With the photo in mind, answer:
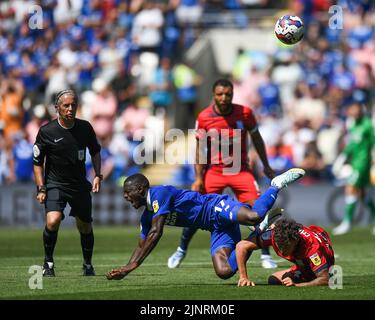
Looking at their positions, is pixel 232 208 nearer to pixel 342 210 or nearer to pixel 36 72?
pixel 342 210

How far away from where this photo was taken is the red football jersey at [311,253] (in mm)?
12148

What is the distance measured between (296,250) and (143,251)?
1.74 m

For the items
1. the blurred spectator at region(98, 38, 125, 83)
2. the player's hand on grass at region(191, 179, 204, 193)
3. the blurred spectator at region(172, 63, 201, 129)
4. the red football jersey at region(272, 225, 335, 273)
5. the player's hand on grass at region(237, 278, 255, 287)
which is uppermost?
the blurred spectator at region(98, 38, 125, 83)

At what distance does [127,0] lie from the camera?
32156mm

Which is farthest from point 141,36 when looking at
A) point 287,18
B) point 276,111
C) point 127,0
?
point 287,18

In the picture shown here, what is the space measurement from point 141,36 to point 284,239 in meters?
19.0

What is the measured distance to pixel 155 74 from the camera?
29422 millimetres

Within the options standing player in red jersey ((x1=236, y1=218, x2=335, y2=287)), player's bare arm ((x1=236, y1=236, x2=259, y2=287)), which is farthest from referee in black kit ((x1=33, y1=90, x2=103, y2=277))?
standing player in red jersey ((x1=236, y1=218, x2=335, y2=287))

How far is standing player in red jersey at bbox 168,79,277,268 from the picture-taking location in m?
15.9

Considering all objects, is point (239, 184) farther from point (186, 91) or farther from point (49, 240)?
point (186, 91)

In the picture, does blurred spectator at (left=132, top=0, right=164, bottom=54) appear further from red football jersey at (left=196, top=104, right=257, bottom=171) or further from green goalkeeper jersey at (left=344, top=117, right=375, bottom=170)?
red football jersey at (left=196, top=104, right=257, bottom=171)

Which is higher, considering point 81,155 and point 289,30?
point 289,30

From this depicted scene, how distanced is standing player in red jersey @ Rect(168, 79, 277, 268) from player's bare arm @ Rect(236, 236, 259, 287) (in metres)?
3.38

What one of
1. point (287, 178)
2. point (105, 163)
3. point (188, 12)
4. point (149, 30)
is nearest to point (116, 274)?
point (287, 178)
